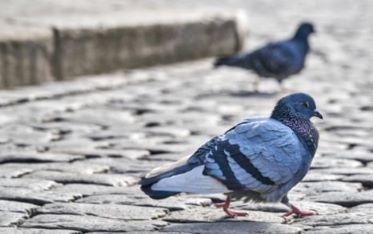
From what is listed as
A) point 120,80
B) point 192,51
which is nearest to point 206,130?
point 120,80

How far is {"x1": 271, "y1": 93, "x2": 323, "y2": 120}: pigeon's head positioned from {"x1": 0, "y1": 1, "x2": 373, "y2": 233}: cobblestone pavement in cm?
42

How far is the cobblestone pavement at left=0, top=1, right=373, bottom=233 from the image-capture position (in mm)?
4805

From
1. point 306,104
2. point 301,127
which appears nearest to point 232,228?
point 301,127

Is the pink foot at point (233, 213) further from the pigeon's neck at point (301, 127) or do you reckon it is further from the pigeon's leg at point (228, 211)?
the pigeon's neck at point (301, 127)

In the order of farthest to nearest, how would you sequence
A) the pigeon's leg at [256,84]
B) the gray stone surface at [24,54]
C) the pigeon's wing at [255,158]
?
1. the pigeon's leg at [256,84]
2. the gray stone surface at [24,54]
3. the pigeon's wing at [255,158]

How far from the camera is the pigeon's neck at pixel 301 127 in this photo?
486 centimetres

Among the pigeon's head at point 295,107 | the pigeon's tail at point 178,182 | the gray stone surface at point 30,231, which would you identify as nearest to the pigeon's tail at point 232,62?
the pigeon's head at point 295,107

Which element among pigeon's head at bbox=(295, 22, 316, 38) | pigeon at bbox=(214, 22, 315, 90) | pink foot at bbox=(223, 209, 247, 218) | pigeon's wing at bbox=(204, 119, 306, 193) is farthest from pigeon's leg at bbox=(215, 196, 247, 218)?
pigeon's head at bbox=(295, 22, 316, 38)

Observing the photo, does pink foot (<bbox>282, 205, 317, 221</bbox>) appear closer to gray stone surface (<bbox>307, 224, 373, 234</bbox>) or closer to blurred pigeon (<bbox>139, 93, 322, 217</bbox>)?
blurred pigeon (<bbox>139, 93, 322, 217</bbox>)

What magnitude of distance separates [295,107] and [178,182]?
0.74 metres

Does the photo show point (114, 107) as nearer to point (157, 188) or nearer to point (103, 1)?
point (157, 188)

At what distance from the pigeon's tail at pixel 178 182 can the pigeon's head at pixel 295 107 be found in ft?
1.72

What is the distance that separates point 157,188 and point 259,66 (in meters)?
5.85

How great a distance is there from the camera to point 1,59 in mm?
9062
